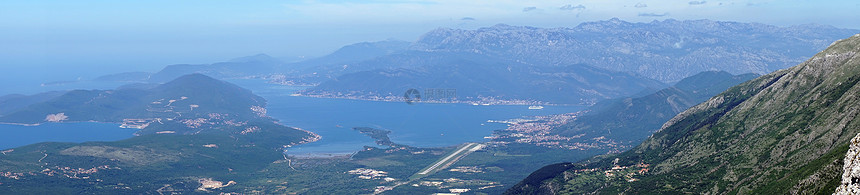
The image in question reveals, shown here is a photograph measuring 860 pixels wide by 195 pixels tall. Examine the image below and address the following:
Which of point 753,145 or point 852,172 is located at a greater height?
point 852,172

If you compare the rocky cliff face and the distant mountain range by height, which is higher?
the rocky cliff face

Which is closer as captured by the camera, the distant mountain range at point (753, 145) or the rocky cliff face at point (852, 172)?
the rocky cliff face at point (852, 172)

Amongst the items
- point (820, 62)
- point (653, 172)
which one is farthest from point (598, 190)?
point (820, 62)

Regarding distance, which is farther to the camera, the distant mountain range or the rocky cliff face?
the distant mountain range

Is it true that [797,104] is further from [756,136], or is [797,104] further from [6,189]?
[6,189]

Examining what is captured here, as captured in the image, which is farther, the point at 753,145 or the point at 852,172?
the point at 753,145
